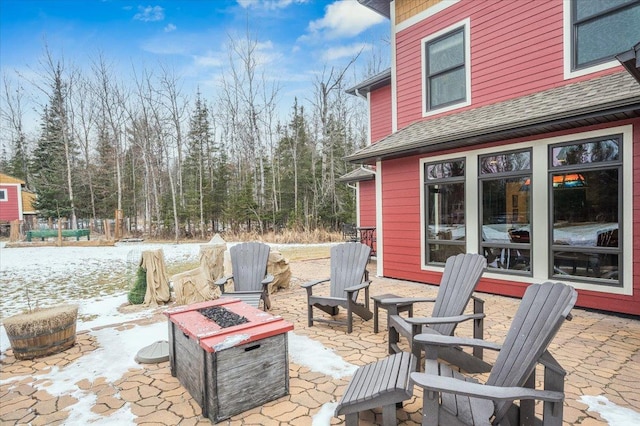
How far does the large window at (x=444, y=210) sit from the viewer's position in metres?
5.60

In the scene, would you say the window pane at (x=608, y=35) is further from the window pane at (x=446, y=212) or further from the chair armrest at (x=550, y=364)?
the chair armrest at (x=550, y=364)

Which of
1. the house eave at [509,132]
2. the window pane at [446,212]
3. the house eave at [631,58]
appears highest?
the house eave at [631,58]

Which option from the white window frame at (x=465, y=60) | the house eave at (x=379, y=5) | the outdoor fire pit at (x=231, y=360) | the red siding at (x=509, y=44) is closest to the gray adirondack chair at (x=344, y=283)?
the outdoor fire pit at (x=231, y=360)

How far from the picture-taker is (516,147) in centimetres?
485

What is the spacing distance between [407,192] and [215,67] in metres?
16.6

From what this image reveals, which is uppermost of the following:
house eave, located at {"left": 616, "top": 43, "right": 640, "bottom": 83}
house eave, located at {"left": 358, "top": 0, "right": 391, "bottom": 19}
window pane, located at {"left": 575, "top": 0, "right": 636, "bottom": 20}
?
house eave, located at {"left": 358, "top": 0, "right": 391, "bottom": 19}

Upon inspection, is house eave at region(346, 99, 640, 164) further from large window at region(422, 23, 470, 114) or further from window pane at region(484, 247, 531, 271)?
window pane at region(484, 247, 531, 271)

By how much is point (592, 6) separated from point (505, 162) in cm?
233

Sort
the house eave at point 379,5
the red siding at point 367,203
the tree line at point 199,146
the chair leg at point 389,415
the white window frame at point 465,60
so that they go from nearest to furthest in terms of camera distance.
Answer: the chair leg at point 389,415, the white window frame at point 465,60, the house eave at point 379,5, the red siding at point 367,203, the tree line at point 199,146

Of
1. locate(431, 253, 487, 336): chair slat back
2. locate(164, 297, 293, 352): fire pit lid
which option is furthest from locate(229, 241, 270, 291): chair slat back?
locate(431, 253, 487, 336): chair slat back

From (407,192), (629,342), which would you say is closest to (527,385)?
(629,342)

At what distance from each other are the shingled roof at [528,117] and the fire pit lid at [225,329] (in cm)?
390

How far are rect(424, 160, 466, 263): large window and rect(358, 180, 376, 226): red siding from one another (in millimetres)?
4266

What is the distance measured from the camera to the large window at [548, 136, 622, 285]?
412 centimetres
